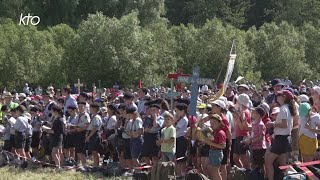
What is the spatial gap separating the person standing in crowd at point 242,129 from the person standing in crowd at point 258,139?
337mm

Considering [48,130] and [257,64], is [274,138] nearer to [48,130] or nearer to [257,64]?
[48,130]

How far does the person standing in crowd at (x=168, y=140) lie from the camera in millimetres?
11086

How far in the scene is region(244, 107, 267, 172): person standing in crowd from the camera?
10266 millimetres

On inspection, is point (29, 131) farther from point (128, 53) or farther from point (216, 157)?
point (128, 53)

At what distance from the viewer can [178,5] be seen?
7181 centimetres

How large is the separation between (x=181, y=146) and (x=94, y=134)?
252cm

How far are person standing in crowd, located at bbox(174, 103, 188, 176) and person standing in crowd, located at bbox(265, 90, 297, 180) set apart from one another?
7.45 ft

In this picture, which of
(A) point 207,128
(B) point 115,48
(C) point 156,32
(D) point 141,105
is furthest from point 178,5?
(A) point 207,128

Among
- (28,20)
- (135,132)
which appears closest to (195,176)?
(135,132)

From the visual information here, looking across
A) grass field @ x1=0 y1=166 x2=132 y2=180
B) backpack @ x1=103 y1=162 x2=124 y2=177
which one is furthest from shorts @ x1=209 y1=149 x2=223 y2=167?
backpack @ x1=103 y1=162 x2=124 y2=177

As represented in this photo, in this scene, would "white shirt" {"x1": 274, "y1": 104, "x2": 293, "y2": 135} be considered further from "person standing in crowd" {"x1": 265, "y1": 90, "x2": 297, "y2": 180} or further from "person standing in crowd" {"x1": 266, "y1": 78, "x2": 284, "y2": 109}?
"person standing in crowd" {"x1": 266, "y1": 78, "x2": 284, "y2": 109}

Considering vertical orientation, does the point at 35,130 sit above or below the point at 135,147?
above

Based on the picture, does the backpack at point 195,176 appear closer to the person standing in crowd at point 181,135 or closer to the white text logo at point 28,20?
the person standing in crowd at point 181,135

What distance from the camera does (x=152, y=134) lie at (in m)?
12.3
